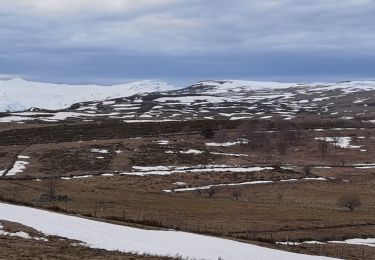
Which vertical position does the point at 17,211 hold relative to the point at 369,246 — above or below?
above

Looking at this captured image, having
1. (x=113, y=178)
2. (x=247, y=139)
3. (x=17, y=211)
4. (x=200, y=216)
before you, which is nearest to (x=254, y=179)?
(x=113, y=178)

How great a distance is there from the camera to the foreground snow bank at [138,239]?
30891mm

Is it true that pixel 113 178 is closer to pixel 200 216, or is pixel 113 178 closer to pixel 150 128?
pixel 200 216

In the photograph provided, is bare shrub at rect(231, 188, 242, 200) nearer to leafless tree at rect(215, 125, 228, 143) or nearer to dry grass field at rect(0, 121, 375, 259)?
dry grass field at rect(0, 121, 375, 259)

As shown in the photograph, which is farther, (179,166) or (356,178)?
(179,166)

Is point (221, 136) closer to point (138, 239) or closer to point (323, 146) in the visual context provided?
point (323, 146)

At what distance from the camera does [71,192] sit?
3002 inches

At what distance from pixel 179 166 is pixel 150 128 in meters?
58.7

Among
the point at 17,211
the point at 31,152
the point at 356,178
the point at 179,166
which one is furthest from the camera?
the point at 31,152

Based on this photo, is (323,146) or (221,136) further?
(221,136)

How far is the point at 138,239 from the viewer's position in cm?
3422

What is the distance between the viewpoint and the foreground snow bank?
30.9 m

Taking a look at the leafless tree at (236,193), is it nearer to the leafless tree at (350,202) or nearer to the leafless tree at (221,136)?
the leafless tree at (350,202)

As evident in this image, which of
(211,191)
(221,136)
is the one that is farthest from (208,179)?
(221,136)
